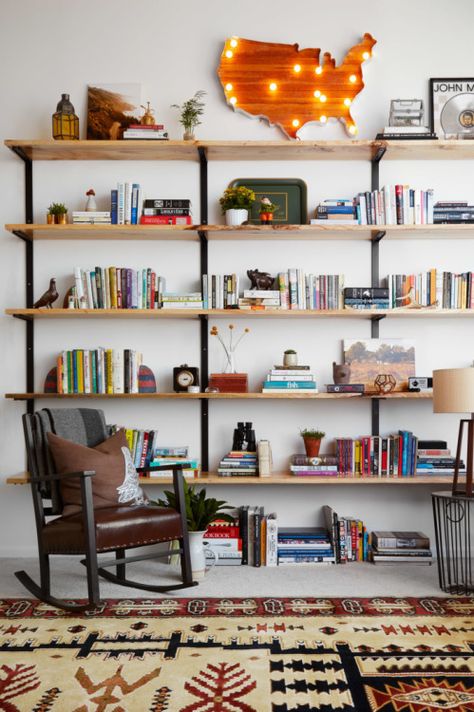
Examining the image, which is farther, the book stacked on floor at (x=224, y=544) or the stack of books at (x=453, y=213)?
the stack of books at (x=453, y=213)

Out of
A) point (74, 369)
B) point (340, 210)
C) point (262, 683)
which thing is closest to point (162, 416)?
point (74, 369)

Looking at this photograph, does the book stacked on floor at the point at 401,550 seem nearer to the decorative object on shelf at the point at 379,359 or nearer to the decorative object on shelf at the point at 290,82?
the decorative object on shelf at the point at 379,359

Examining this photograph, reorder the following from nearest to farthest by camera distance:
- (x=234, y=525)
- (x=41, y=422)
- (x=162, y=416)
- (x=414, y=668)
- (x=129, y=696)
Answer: (x=129, y=696), (x=414, y=668), (x=41, y=422), (x=234, y=525), (x=162, y=416)

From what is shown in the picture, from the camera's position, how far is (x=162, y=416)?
4688mm

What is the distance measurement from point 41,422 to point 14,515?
1.09m

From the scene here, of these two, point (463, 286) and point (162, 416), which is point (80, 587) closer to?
point (162, 416)

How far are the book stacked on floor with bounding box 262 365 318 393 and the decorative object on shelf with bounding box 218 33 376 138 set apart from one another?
1424 mm

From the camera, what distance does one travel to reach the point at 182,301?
176 inches

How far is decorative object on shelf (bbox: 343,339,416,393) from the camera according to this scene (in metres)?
4.63

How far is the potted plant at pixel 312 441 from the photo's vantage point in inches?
176

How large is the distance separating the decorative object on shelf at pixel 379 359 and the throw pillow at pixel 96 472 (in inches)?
61.7

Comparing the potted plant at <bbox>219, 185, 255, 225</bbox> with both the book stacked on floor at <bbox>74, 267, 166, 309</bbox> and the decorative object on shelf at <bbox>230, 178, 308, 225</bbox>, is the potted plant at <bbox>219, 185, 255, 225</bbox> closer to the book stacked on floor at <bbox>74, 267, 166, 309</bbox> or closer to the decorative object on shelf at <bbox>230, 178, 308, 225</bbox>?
the decorative object on shelf at <bbox>230, 178, 308, 225</bbox>

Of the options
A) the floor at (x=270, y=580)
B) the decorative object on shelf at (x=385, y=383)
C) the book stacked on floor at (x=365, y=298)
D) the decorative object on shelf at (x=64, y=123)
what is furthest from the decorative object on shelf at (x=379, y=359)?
the decorative object on shelf at (x=64, y=123)

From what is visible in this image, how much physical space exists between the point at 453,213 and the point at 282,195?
1.00 m
